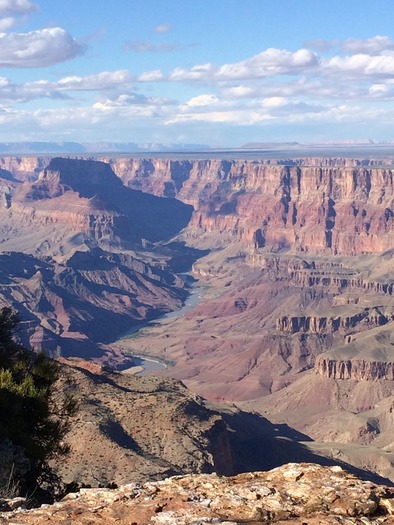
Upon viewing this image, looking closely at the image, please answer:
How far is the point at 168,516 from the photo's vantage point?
37.8 ft

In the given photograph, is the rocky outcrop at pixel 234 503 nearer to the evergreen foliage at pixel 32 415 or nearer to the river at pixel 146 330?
the evergreen foliage at pixel 32 415

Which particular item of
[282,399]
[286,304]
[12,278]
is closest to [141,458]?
[282,399]

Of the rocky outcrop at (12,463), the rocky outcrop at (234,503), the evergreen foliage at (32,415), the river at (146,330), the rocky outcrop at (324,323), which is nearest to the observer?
the rocky outcrop at (234,503)

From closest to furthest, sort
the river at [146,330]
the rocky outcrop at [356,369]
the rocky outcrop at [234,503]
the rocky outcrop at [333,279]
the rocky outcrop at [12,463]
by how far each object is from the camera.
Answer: the rocky outcrop at [234,503] → the rocky outcrop at [12,463] → the rocky outcrop at [356,369] → the river at [146,330] → the rocky outcrop at [333,279]

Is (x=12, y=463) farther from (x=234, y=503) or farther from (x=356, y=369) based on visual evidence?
(x=356, y=369)

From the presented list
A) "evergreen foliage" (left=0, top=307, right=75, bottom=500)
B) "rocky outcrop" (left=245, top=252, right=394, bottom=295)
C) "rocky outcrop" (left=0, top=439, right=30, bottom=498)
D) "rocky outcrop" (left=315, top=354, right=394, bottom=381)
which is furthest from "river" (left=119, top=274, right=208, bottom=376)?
"rocky outcrop" (left=0, top=439, right=30, bottom=498)

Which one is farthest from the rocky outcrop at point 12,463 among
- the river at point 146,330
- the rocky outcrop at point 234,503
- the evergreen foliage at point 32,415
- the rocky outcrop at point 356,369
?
the rocky outcrop at point 356,369

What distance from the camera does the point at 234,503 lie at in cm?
1222

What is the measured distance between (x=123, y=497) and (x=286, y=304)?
157m

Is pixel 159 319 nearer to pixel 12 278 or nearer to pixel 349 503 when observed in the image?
pixel 12 278

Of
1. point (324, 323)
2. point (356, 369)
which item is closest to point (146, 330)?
point (324, 323)

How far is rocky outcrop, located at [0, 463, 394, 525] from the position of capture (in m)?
11.6

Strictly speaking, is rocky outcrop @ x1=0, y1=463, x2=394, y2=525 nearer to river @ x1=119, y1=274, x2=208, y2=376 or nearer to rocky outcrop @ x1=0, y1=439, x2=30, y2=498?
rocky outcrop @ x1=0, y1=439, x2=30, y2=498

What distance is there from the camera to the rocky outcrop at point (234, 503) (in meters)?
11.6
